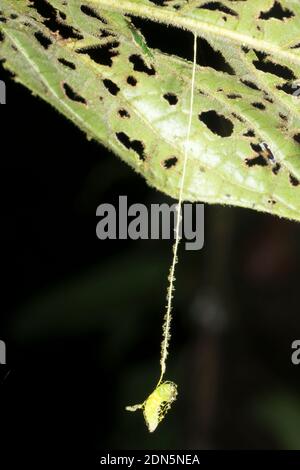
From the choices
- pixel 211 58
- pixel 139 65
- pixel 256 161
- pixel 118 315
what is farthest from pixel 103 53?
→ pixel 118 315

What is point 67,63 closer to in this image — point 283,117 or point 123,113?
point 123,113

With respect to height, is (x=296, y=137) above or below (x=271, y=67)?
below

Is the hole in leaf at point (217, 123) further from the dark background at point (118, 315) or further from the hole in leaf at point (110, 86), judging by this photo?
the dark background at point (118, 315)

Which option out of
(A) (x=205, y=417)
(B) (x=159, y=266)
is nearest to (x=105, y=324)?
(B) (x=159, y=266)

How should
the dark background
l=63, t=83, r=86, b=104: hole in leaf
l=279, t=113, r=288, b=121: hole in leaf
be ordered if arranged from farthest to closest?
the dark background < l=279, t=113, r=288, b=121: hole in leaf < l=63, t=83, r=86, b=104: hole in leaf

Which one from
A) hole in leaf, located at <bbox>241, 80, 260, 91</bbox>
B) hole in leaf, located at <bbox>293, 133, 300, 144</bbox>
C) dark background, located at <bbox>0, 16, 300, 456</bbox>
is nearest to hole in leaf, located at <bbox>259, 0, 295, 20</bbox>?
hole in leaf, located at <bbox>241, 80, 260, 91</bbox>

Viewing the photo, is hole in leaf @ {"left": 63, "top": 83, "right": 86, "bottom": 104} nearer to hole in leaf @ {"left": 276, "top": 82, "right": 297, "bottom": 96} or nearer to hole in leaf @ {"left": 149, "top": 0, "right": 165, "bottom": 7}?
hole in leaf @ {"left": 149, "top": 0, "right": 165, "bottom": 7}
